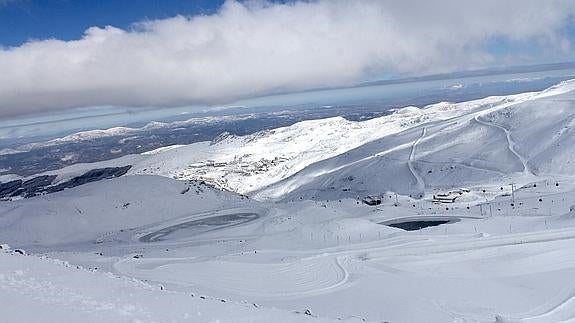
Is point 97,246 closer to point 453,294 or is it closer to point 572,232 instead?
point 453,294

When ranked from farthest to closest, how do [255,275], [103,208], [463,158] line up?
[463,158]
[103,208]
[255,275]

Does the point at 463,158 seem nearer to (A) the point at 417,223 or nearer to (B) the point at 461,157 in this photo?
(B) the point at 461,157

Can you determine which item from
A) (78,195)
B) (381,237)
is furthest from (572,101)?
(78,195)

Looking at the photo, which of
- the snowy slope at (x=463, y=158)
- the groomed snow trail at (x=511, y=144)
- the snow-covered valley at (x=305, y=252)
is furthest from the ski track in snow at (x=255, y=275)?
the groomed snow trail at (x=511, y=144)

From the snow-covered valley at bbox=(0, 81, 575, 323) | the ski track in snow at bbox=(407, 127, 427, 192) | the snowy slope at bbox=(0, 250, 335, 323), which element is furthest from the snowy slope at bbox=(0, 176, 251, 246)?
the snowy slope at bbox=(0, 250, 335, 323)

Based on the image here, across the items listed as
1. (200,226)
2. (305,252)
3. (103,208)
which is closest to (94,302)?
(305,252)

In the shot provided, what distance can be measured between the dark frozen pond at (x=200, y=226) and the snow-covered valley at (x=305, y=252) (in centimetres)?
46

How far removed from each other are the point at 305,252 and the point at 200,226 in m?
29.8

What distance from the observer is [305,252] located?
142 ft

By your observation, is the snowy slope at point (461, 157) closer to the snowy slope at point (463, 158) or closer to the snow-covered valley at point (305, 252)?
the snowy slope at point (463, 158)

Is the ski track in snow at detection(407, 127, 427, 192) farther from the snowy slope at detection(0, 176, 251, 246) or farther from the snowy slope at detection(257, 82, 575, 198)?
the snowy slope at detection(0, 176, 251, 246)

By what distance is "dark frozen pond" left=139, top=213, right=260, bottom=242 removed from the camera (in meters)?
65.0

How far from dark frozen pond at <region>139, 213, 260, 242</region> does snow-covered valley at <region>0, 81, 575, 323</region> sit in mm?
462

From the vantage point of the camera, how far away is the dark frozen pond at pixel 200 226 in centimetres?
6500
